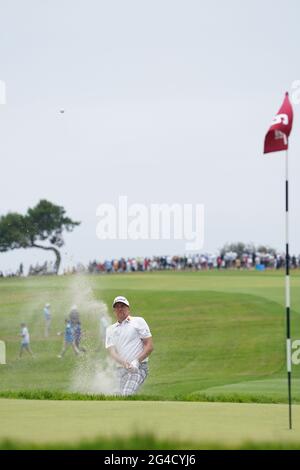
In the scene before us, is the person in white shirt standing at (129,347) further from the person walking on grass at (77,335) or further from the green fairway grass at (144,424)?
the person walking on grass at (77,335)

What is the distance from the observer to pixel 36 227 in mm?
98312

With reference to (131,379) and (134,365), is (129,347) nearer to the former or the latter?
(134,365)

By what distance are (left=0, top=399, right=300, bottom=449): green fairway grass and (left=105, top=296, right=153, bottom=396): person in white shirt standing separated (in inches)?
77.3

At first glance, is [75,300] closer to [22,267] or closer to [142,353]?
[22,267]

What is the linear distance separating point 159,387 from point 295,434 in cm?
3010

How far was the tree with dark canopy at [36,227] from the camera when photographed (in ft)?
233

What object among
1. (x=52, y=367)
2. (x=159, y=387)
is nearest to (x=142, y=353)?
(x=159, y=387)

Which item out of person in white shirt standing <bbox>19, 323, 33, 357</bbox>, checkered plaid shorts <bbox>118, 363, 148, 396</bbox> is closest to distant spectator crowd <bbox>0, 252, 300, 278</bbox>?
person in white shirt standing <bbox>19, 323, 33, 357</bbox>

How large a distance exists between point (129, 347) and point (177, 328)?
142 feet

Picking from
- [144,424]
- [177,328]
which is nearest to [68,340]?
[177,328]

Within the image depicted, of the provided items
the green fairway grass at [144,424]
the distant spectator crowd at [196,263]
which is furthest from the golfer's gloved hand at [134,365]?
the distant spectator crowd at [196,263]

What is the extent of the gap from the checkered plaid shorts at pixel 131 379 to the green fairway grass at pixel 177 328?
14567 millimetres

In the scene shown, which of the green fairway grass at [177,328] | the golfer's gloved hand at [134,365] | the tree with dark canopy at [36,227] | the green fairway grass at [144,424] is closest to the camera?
the green fairway grass at [144,424]

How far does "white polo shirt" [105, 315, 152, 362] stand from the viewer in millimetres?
16453
